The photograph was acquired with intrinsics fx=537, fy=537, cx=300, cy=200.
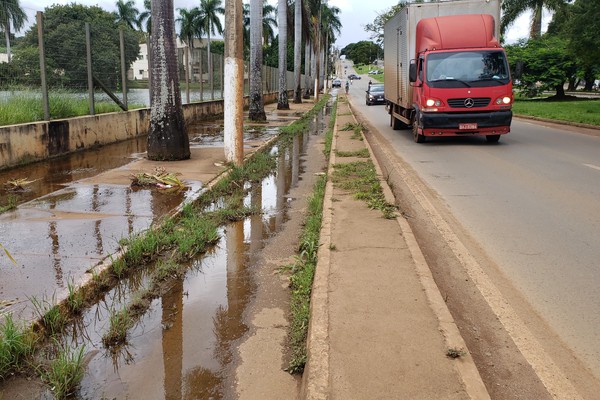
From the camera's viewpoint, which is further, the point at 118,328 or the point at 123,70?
the point at 123,70

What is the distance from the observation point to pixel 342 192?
25.5ft

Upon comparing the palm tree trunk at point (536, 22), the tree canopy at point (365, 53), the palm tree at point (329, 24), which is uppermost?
the tree canopy at point (365, 53)

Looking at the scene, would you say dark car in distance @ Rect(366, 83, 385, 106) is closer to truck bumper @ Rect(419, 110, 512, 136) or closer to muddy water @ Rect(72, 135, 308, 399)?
truck bumper @ Rect(419, 110, 512, 136)

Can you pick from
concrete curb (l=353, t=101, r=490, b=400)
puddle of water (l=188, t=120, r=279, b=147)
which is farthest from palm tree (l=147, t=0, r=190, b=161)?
concrete curb (l=353, t=101, r=490, b=400)

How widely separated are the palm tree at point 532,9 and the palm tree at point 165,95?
134 feet

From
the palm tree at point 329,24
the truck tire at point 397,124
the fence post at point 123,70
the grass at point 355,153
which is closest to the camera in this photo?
the grass at point 355,153

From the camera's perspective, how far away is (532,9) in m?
45.3

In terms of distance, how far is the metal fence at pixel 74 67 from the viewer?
384 inches

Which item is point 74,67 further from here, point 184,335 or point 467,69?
point 184,335

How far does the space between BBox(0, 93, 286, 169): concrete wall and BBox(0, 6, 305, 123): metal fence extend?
298mm

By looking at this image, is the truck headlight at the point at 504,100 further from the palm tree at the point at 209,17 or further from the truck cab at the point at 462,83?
the palm tree at the point at 209,17

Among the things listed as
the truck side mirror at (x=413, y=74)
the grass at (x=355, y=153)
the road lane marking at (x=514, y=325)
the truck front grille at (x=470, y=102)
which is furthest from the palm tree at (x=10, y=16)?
the truck front grille at (x=470, y=102)

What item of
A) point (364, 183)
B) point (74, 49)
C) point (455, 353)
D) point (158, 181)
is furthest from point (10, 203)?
point (455, 353)

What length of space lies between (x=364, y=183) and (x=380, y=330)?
4947mm
